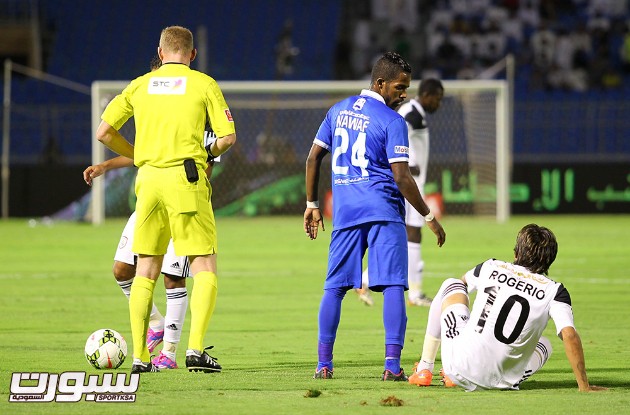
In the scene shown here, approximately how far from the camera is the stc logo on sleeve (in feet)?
24.7

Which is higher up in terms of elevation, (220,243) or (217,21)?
(217,21)

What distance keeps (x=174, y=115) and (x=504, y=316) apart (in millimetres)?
2384

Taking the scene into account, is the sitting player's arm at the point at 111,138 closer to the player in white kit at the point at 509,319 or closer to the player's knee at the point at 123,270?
the player's knee at the point at 123,270

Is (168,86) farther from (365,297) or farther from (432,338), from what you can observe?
(365,297)

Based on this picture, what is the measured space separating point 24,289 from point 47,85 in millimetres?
19482

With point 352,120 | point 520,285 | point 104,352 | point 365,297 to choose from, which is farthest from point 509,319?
point 365,297

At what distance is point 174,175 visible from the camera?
745cm

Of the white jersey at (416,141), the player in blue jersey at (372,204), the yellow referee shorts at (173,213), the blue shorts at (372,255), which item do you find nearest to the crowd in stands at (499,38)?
the white jersey at (416,141)

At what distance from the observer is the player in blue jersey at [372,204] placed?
7.56 metres

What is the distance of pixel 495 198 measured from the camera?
27.3 metres

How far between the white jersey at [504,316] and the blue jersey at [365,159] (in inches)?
38.5

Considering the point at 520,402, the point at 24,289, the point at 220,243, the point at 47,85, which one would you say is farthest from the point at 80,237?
the point at 520,402

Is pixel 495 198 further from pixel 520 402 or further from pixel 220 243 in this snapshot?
pixel 520 402

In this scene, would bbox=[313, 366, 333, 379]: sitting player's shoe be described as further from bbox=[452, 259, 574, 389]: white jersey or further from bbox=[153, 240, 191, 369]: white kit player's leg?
bbox=[153, 240, 191, 369]: white kit player's leg
